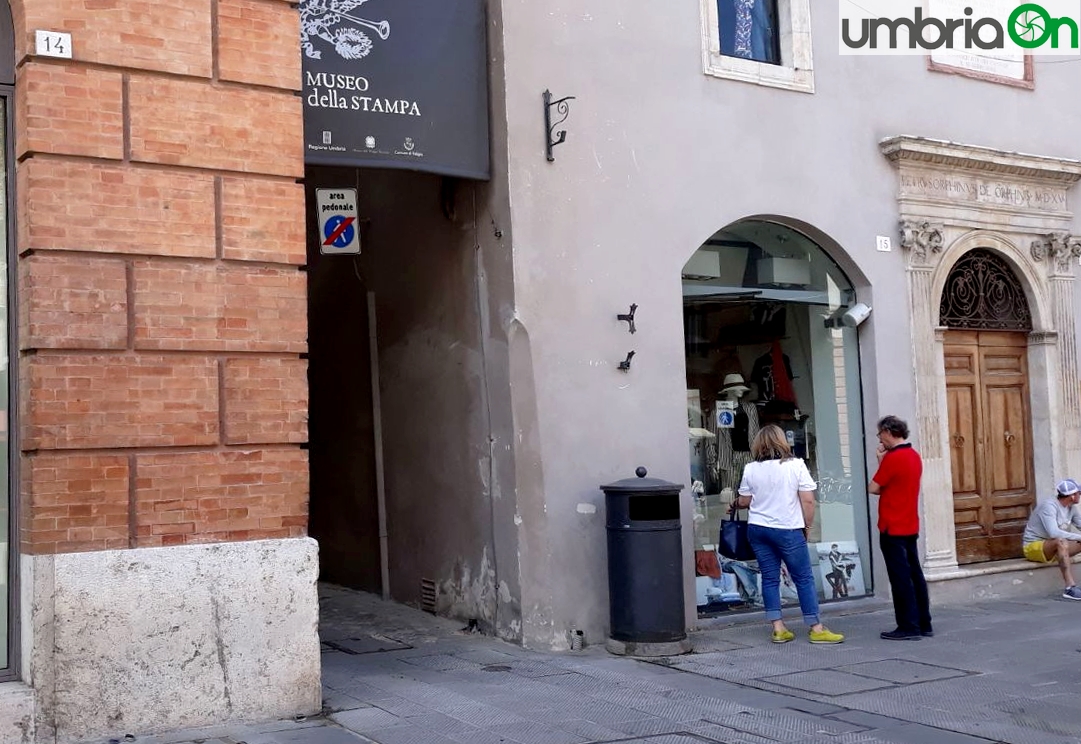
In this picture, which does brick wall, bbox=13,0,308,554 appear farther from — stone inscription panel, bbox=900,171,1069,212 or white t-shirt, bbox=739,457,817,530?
stone inscription panel, bbox=900,171,1069,212

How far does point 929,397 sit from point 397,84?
6.01m

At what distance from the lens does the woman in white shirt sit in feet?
28.9

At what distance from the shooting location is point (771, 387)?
11.1m

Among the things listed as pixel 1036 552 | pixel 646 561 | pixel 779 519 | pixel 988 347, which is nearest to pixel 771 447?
pixel 779 519

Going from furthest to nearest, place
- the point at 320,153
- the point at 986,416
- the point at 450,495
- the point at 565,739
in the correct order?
the point at 986,416 → the point at 450,495 → the point at 320,153 → the point at 565,739

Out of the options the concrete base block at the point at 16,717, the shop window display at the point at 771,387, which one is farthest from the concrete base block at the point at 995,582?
the concrete base block at the point at 16,717

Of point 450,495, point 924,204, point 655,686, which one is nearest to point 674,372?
point 450,495

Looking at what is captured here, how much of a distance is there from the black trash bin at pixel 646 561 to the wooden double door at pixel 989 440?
427 centimetres

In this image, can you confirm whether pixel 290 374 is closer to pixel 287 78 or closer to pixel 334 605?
pixel 287 78

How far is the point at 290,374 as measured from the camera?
6.92m

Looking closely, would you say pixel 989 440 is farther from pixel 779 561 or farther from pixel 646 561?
pixel 646 561

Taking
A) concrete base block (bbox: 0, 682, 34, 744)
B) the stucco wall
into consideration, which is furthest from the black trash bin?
concrete base block (bbox: 0, 682, 34, 744)

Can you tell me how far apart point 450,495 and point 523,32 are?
151 inches

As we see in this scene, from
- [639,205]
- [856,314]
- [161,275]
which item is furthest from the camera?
[856,314]
